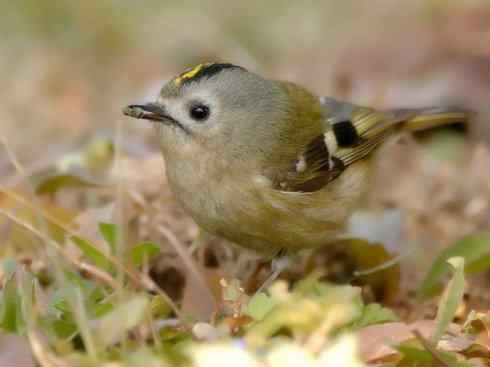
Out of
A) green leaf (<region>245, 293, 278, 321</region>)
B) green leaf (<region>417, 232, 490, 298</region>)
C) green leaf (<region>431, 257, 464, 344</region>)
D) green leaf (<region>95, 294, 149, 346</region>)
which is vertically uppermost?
green leaf (<region>95, 294, 149, 346</region>)

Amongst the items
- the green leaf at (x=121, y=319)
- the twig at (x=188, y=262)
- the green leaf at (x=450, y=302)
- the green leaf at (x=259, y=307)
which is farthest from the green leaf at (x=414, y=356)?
the twig at (x=188, y=262)

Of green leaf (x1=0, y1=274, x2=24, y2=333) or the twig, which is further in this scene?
the twig

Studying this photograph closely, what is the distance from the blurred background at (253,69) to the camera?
A: 369 centimetres

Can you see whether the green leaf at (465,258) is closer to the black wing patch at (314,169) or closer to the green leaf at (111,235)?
the black wing patch at (314,169)

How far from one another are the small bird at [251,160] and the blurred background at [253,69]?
389 millimetres

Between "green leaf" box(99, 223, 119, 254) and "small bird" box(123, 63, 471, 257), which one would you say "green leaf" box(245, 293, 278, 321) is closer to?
"green leaf" box(99, 223, 119, 254)

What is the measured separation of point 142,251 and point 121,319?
705 millimetres

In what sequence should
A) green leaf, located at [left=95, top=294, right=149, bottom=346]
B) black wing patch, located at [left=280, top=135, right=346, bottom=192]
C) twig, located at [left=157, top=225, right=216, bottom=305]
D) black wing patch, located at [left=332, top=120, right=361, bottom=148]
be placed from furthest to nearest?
black wing patch, located at [left=332, top=120, right=361, bottom=148]
black wing patch, located at [left=280, top=135, right=346, bottom=192]
twig, located at [left=157, top=225, right=216, bottom=305]
green leaf, located at [left=95, top=294, right=149, bottom=346]

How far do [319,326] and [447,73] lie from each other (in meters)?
3.39

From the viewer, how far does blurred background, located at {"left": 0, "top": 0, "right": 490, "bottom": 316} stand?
12.1 feet

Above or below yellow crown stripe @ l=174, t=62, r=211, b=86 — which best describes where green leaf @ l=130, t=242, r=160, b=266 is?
below

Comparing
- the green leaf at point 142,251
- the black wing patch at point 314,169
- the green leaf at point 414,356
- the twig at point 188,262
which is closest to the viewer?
the green leaf at point 414,356

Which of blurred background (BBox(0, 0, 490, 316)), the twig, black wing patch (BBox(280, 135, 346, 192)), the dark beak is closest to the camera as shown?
the twig

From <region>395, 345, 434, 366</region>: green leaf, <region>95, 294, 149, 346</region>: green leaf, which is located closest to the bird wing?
<region>395, 345, 434, 366</region>: green leaf
